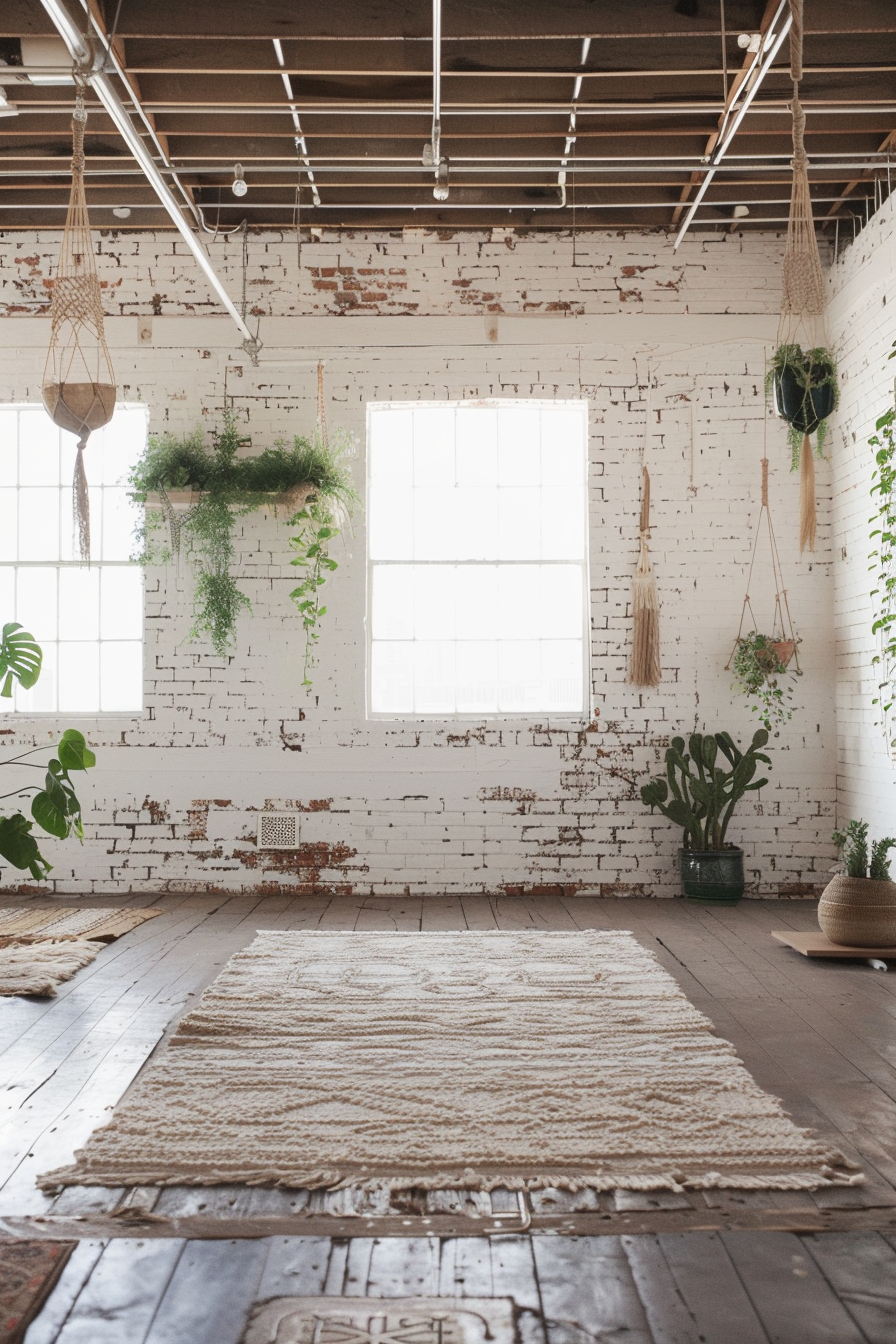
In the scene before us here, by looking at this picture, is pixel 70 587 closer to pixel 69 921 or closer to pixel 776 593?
pixel 69 921

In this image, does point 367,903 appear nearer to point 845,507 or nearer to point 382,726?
point 382,726

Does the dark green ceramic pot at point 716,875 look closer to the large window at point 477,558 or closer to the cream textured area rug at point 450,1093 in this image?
the large window at point 477,558

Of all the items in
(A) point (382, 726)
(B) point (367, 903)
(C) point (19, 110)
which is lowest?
(B) point (367, 903)

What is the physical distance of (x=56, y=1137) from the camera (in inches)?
116

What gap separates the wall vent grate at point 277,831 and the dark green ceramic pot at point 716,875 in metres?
2.35

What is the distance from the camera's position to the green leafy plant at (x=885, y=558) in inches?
232

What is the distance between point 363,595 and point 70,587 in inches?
73.1

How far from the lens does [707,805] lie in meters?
6.80

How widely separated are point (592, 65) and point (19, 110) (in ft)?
8.89

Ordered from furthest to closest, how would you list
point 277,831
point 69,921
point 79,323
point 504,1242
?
point 277,831
point 69,921
point 79,323
point 504,1242

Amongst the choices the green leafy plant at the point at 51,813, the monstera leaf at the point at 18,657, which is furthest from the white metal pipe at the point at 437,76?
the green leafy plant at the point at 51,813

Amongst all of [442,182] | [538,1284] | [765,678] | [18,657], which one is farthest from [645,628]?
[538,1284]

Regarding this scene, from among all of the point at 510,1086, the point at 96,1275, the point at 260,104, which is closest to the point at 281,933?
the point at 510,1086

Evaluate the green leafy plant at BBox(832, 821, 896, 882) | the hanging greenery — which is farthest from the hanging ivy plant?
the hanging greenery
